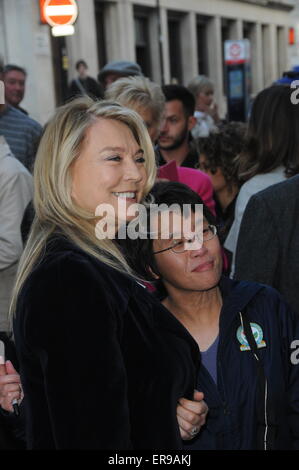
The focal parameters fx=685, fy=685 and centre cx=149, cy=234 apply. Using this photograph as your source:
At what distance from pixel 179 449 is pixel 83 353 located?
427 millimetres

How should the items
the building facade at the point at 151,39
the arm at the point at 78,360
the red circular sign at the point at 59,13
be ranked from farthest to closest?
the building facade at the point at 151,39, the red circular sign at the point at 59,13, the arm at the point at 78,360

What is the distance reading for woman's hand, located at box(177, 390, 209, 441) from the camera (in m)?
1.90

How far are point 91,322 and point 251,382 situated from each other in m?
0.75

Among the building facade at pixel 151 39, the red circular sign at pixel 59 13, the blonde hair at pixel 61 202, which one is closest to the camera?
the blonde hair at pixel 61 202

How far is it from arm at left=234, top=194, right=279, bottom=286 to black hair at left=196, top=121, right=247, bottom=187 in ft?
5.68

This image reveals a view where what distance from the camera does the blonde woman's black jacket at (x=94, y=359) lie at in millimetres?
1636

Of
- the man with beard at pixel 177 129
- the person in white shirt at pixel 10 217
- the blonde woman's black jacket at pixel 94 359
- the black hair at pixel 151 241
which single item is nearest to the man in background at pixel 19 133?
the man with beard at pixel 177 129

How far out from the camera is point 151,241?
2490 millimetres

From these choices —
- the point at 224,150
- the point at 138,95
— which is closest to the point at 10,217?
the point at 138,95

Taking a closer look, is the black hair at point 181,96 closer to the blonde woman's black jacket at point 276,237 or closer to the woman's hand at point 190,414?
the blonde woman's black jacket at point 276,237

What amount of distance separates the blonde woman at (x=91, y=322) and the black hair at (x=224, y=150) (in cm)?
240

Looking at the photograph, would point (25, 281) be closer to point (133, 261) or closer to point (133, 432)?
point (133, 432)

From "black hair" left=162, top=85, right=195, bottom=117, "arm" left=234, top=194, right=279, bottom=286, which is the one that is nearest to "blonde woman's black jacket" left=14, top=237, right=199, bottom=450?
"arm" left=234, top=194, right=279, bottom=286

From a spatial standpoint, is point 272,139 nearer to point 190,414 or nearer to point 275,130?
point 275,130
